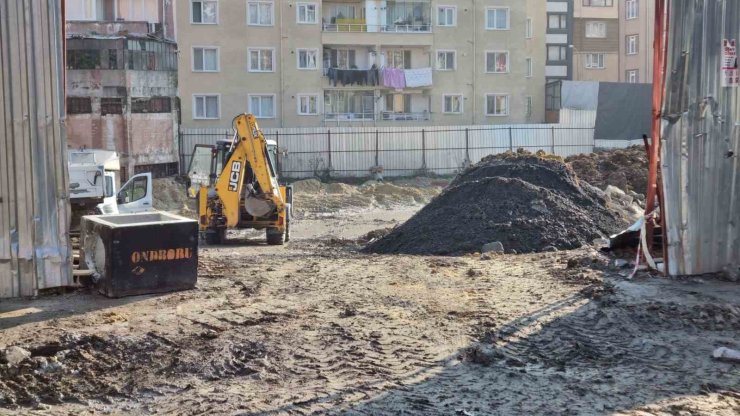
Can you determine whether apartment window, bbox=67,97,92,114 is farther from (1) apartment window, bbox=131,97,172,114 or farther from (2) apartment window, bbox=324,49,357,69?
(2) apartment window, bbox=324,49,357,69

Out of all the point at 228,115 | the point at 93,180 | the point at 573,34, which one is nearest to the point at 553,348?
the point at 93,180

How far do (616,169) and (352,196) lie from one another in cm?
1070

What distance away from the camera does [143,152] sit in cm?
3862

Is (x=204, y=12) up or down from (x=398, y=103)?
up

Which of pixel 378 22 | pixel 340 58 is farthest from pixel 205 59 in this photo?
pixel 378 22

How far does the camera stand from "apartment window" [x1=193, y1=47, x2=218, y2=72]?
4791 cm

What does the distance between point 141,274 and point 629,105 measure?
1718 inches

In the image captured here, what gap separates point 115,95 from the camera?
123 ft

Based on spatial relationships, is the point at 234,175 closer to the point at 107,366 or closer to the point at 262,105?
the point at 107,366

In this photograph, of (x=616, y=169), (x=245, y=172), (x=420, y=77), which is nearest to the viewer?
(x=245, y=172)

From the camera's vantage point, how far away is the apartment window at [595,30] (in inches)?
2793

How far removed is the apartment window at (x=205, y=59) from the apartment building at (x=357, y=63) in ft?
0.18

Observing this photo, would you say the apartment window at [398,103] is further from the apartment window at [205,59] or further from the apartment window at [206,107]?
the apartment window at [205,59]

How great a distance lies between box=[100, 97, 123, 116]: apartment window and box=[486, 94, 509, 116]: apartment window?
23011mm
